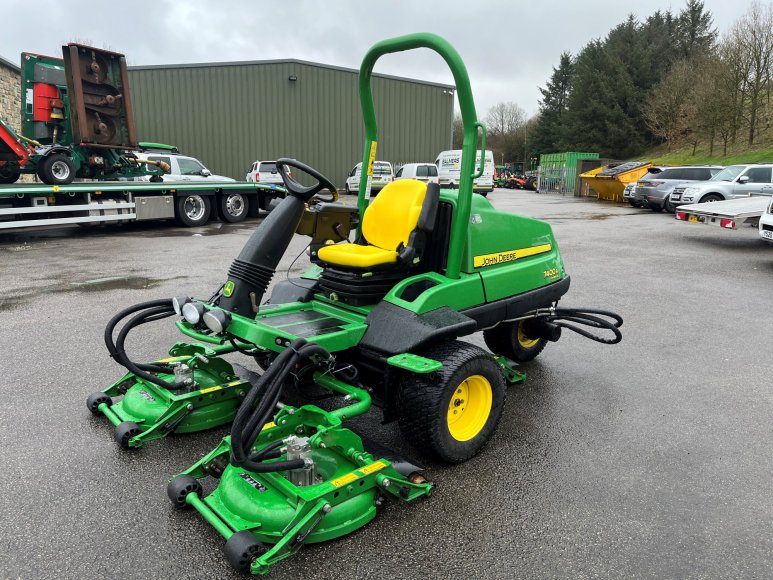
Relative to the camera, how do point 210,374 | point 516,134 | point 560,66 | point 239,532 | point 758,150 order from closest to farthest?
1. point 239,532
2. point 210,374
3. point 758,150
4. point 560,66
5. point 516,134

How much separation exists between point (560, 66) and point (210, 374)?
189 ft

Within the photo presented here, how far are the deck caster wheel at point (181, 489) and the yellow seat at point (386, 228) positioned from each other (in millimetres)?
1479

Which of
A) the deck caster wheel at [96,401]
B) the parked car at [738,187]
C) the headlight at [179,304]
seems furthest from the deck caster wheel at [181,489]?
the parked car at [738,187]

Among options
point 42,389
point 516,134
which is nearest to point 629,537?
point 42,389

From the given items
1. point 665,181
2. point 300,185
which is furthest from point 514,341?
point 665,181

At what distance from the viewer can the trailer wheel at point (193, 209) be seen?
13.6m

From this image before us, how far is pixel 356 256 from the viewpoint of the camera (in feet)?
11.5

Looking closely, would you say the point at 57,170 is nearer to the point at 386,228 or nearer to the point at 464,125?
the point at 386,228

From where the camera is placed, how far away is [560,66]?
179 ft

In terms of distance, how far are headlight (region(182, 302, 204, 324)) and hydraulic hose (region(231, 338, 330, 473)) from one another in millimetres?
742

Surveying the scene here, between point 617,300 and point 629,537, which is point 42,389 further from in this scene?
point 617,300

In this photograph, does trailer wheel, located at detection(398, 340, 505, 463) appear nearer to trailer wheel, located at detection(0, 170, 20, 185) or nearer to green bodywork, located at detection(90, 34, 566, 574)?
green bodywork, located at detection(90, 34, 566, 574)

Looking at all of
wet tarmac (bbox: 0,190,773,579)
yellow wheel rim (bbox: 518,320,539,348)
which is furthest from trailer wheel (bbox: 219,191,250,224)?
yellow wheel rim (bbox: 518,320,539,348)

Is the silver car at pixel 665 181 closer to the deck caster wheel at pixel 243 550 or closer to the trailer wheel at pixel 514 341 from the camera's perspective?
the trailer wheel at pixel 514 341
